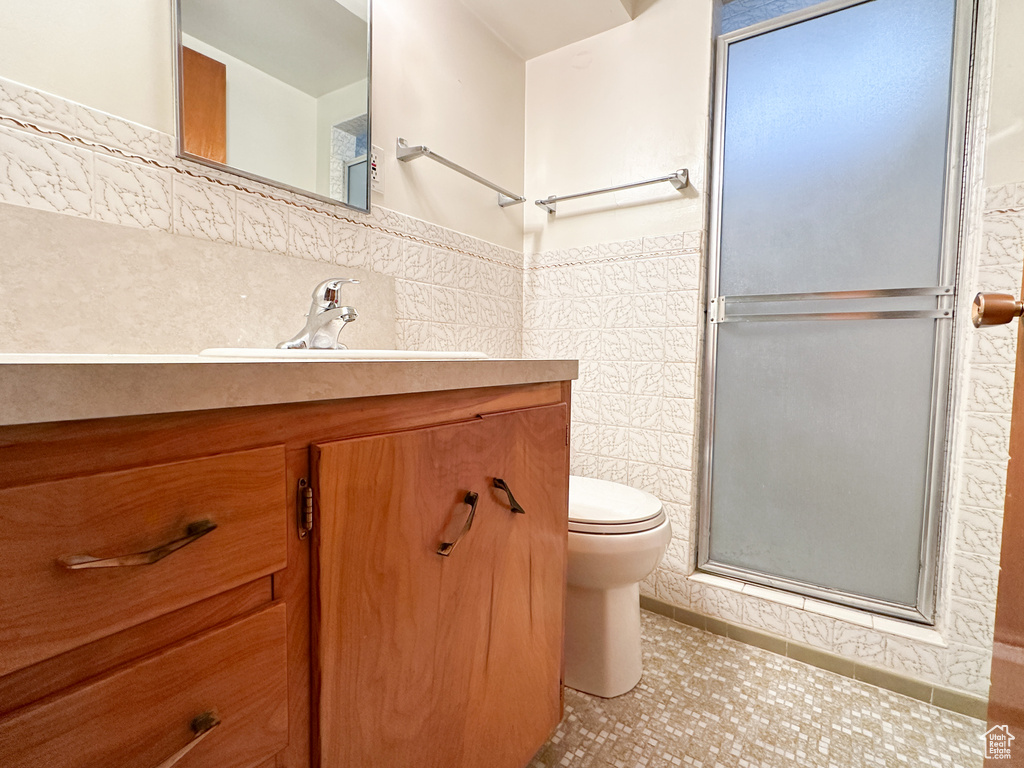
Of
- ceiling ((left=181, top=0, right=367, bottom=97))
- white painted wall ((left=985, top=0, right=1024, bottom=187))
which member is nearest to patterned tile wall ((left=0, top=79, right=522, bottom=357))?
ceiling ((left=181, top=0, right=367, bottom=97))

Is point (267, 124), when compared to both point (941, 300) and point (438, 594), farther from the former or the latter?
point (941, 300)

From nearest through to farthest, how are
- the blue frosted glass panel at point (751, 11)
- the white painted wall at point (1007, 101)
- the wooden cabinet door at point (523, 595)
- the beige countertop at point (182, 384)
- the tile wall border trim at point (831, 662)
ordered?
the beige countertop at point (182, 384) < the wooden cabinet door at point (523, 595) < the white painted wall at point (1007, 101) < the tile wall border trim at point (831, 662) < the blue frosted glass panel at point (751, 11)

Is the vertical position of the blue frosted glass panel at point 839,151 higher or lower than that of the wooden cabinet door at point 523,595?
higher

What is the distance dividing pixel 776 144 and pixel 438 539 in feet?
5.35

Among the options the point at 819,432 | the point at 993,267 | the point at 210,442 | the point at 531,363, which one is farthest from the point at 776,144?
the point at 210,442

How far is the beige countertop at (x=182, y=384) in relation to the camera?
343 millimetres

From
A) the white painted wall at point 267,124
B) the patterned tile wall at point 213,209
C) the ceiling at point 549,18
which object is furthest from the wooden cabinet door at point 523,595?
the ceiling at point 549,18

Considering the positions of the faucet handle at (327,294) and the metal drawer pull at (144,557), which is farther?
the faucet handle at (327,294)

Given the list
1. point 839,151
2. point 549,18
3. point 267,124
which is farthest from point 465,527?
point 549,18

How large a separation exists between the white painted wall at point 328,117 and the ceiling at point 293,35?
2 centimetres

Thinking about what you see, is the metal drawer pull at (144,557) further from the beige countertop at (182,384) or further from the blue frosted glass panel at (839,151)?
the blue frosted glass panel at (839,151)

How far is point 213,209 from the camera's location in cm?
104

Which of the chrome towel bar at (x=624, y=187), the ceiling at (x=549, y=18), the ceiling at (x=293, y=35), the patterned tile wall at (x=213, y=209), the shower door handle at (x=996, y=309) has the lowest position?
the shower door handle at (x=996, y=309)

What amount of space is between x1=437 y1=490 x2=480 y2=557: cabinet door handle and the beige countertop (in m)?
0.17
